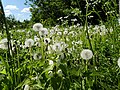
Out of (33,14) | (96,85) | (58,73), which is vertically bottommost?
(33,14)

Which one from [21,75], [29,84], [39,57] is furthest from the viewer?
[39,57]

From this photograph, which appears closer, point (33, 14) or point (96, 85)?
point (96, 85)

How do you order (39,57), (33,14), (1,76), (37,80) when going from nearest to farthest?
1. (37,80)
2. (1,76)
3. (39,57)
4. (33,14)

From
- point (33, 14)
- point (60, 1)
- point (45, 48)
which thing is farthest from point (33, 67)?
point (33, 14)

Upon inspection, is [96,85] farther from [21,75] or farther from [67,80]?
[21,75]

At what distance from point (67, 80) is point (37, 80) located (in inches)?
6.4

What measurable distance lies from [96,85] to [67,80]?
253 millimetres

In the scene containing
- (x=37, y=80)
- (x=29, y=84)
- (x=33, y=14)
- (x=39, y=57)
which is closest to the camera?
(x=29, y=84)

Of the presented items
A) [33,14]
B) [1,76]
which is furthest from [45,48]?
[33,14]

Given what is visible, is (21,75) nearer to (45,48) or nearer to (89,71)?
(89,71)

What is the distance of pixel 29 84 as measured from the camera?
171 centimetres

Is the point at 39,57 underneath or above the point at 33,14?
above

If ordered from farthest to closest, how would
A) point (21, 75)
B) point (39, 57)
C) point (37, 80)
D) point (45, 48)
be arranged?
point (45, 48)
point (39, 57)
point (21, 75)
point (37, 80)

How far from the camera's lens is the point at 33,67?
2.22 meters
